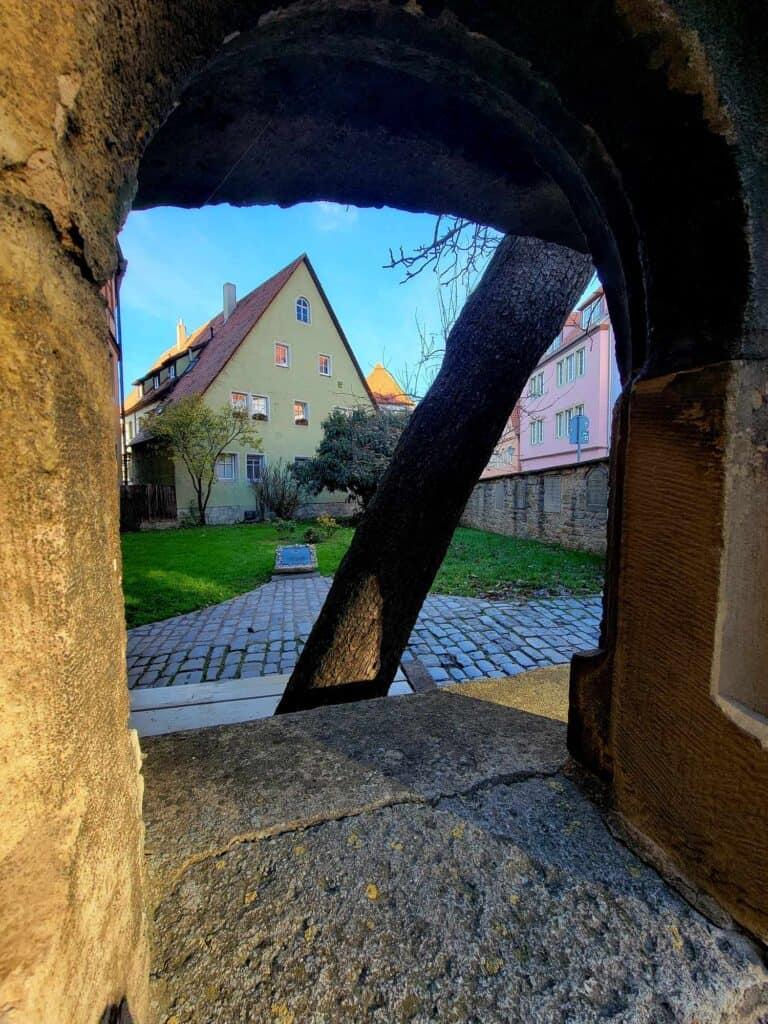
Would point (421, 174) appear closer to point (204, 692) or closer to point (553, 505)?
point (204, 692)

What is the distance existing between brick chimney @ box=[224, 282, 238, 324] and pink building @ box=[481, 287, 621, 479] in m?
18.0

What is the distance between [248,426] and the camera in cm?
2136

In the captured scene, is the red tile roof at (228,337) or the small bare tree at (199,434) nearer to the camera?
the small bare tree at (199,434)

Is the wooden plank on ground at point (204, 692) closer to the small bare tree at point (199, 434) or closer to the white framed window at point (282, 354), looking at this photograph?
the small bare tree at point (199, 434)

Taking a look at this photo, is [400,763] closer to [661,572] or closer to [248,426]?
[661,572]

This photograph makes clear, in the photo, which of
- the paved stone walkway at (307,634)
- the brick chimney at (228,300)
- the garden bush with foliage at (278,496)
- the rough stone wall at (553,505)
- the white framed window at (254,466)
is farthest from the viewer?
the brick chimney at (228,300)

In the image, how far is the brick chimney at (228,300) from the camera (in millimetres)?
27047

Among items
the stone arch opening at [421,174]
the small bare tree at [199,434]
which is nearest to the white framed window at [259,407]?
the small bare tree at [199,434]

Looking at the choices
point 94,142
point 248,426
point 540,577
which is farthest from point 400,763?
point 248,426

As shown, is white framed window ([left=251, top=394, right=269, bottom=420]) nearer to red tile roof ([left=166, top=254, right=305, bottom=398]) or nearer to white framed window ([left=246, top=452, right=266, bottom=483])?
white framed window ([left=246, top=452, right=266, bottom=483])

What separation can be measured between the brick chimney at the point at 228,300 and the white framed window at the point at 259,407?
7.43 metres

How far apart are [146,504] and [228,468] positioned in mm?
4351

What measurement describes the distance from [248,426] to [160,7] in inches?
861

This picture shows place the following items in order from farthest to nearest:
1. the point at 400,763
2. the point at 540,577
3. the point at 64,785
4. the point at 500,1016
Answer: the point at 540,577, the point at 400,763, the point at 500,1016, the point at 64,785
